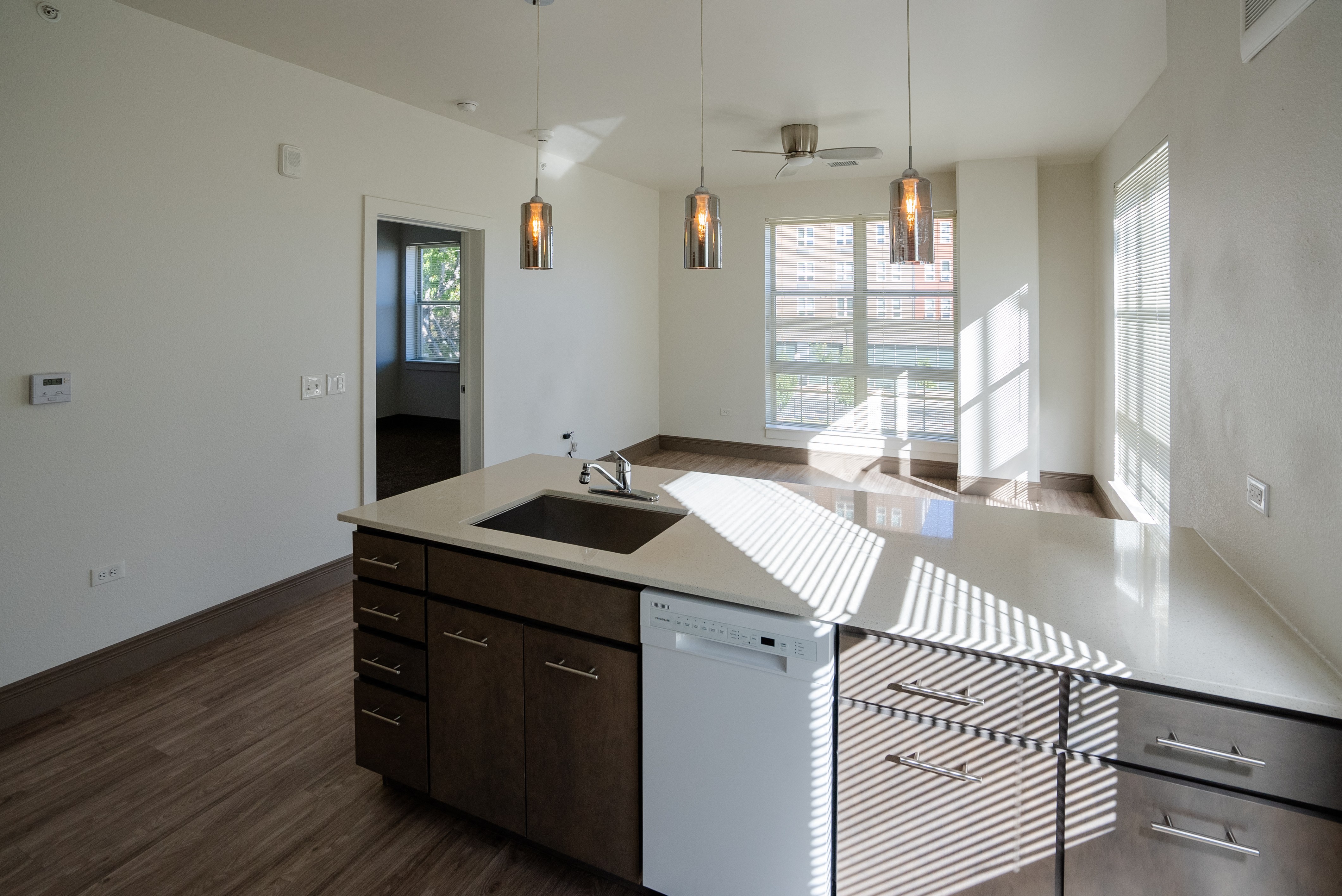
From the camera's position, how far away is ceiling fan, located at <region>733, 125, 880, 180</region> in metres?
4.63

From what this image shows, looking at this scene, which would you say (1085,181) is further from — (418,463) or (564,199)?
(418,463)

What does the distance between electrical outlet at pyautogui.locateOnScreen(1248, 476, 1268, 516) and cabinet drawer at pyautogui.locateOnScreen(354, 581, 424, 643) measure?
6.87 feet

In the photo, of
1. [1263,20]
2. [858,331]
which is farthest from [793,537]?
[858,331]

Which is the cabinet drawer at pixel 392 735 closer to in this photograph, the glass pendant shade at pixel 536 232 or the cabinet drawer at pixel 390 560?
the cabinet drawer at pixel 390 560

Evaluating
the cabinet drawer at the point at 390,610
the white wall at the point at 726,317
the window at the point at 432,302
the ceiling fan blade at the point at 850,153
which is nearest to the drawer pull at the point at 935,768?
the cabinet drawer at the point at 390,610

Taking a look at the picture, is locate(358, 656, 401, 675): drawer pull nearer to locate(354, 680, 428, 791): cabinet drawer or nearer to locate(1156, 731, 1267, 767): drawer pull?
locate(354, 680, 428, 791): cabinet drawer

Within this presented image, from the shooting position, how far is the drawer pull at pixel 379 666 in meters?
2.05

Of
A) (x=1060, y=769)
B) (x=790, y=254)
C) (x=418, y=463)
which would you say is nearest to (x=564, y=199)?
(x=790, y=254)

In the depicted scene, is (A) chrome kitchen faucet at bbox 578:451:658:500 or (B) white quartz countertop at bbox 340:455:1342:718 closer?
(B) white quartz countertop at bbox 340:455:1342:718

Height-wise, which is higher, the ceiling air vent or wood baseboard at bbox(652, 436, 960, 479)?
the ceiling air vent

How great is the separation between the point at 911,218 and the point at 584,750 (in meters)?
1.74

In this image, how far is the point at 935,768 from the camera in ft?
4.57

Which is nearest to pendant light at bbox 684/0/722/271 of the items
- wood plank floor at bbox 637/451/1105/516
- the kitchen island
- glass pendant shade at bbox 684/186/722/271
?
glass pendant shade at bbox 684/186/722/271

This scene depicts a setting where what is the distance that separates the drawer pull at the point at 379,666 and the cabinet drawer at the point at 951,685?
131 cm
